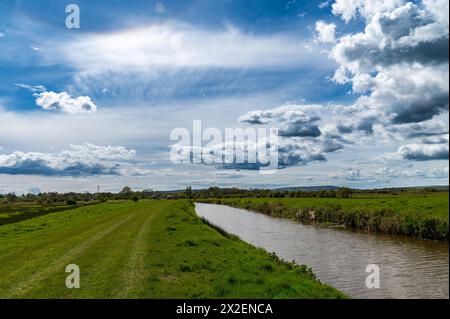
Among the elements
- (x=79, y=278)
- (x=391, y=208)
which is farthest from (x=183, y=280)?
(x=391, y=208)

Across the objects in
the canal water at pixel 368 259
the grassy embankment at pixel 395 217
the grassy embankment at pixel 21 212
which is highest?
the grassy embankment at pixel 395 217

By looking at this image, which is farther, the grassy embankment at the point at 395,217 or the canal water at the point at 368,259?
the grassy embankment at the point at 395,217

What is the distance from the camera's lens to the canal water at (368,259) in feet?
62.4

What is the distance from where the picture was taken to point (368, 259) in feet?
87.1

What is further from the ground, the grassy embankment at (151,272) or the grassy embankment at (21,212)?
the grassy embankment at (151,272)

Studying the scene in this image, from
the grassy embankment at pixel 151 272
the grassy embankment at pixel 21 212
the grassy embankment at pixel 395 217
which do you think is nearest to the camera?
the grassy embankment at pixel 151 272

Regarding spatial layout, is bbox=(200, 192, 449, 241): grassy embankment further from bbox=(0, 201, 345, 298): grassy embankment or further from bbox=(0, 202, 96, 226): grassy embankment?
bbox=(0, 202, 96, 226): grassy embankment

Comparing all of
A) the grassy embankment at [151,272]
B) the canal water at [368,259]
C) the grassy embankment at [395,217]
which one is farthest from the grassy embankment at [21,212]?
the grassy embankment at [395,217]

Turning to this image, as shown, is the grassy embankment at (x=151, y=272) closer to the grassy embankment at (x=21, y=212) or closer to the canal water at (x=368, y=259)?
the canal water at (x=368, y=259)

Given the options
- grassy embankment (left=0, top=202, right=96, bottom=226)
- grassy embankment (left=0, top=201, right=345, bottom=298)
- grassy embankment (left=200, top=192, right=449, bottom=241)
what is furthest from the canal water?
grassy embankment (left=0, top=202, right=96, bottom=226)

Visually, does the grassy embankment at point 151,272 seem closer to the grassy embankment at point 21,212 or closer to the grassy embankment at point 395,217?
the grassy embankment at point 395,217

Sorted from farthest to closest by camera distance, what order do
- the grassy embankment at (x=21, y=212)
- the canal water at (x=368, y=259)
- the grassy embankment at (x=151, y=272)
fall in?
the grassy embankment at (x=21, y=212), the canal water at (x=368, y=259), the grassy embankment at (x=151, y=272)

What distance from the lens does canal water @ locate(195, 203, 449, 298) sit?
19.0 meters
